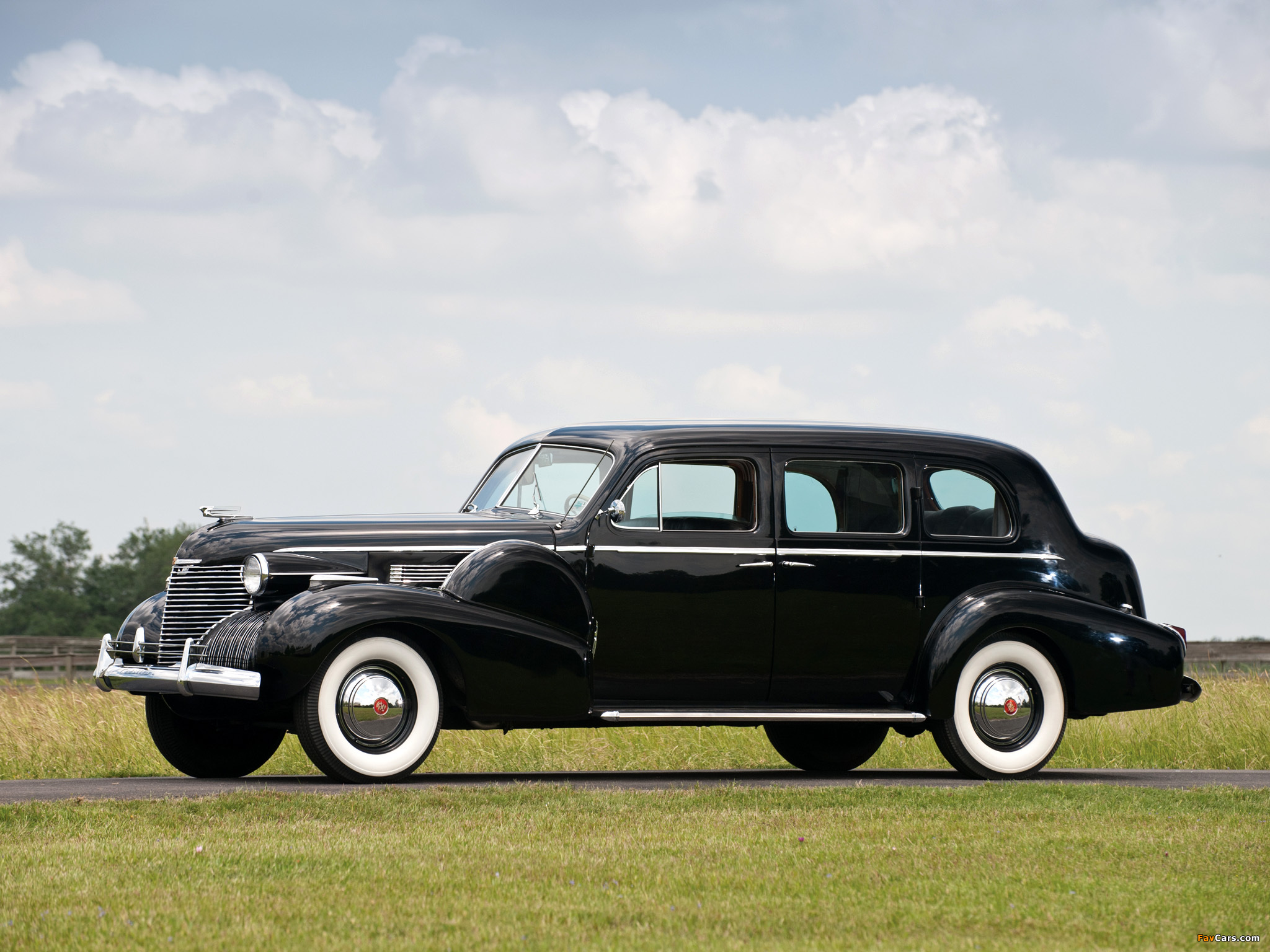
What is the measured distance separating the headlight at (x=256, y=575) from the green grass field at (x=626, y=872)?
62.7 inches

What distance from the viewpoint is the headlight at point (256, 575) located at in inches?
365

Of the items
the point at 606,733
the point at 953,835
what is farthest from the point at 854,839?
the point at 606,733

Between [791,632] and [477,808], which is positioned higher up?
[791,632]

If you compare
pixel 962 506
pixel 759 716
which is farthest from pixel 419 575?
pixel 962 506

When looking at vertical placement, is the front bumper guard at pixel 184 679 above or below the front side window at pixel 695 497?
below

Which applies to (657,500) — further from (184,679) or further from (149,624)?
(149,624)

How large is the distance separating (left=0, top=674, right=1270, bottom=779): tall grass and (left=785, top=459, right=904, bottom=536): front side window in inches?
98.8

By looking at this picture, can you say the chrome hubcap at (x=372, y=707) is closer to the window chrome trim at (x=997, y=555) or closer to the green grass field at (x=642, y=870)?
the green grass field at (x=642, y=870)

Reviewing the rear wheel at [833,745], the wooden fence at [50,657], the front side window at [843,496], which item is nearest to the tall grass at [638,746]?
the rear wheel at [833,745]

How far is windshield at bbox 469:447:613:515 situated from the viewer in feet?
33.0

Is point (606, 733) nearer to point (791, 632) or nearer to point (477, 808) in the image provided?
point (791, 632)

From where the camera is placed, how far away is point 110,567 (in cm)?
7856

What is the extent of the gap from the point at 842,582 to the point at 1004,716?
1413 millimetres

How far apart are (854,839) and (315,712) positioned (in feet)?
11.0
